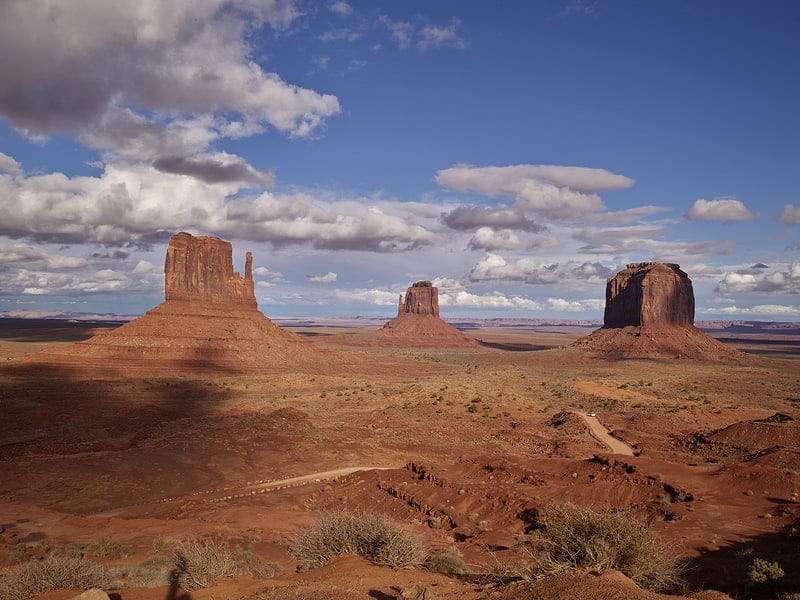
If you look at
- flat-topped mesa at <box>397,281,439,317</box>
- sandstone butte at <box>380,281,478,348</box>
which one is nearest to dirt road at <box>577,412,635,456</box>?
sandstone butte at <box>380,281,478,348</box>

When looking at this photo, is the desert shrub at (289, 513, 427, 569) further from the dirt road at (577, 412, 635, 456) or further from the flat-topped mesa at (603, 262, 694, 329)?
the flat-topped mesa at (603, 262, 694, 329)

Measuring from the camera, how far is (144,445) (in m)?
28.5

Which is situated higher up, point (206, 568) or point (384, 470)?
point (206, 568)

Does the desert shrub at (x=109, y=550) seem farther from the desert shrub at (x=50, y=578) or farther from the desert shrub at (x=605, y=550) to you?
the desert shrub at (x=605, y=550)

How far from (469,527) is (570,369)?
68336mm

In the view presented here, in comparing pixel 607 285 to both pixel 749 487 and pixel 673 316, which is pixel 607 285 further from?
pixel 749 487

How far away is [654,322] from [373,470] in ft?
323

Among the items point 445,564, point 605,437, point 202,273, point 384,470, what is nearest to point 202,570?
point 445,564

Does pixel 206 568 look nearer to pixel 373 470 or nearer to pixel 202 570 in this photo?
pixel 202 570

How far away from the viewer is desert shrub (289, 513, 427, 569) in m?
10.1

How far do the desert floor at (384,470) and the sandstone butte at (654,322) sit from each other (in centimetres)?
4540

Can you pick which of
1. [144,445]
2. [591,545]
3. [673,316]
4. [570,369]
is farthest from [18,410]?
[673,316]

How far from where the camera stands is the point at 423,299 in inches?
6250

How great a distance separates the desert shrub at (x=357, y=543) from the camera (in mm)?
10148
